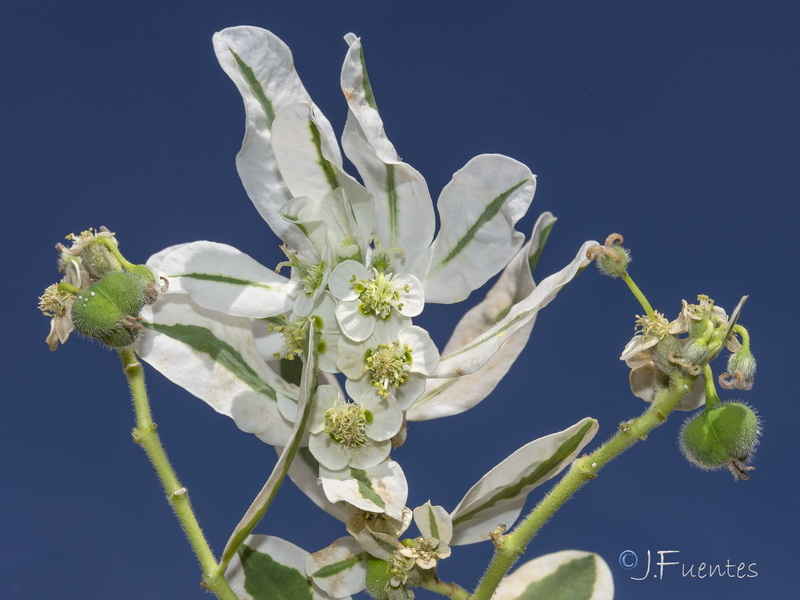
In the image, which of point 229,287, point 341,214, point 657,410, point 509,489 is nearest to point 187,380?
point 229,287

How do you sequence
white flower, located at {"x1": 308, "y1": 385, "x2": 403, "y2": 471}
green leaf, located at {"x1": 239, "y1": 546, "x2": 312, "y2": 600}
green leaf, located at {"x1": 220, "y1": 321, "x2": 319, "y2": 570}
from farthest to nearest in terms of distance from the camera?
green leaf, located at {"x1": 239, "y1": 546, "x2": 312, "y2": 600} → white flower, located at {"x1": 308, "y1": 385, "x2": 403, "y2": 471} → green leaf, located at {"x1": 220, "y1": 321, "x2": 319, "y2": 570}

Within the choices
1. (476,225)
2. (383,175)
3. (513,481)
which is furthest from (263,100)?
(513,481)

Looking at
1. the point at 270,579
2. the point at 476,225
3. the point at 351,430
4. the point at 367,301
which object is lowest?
the point at 270,579

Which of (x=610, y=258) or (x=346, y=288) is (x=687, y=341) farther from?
(x=346, y=288)

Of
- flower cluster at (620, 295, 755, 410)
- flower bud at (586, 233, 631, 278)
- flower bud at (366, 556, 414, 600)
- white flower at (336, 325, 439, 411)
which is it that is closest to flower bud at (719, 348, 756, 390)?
flower cluster at (620, 295, 755, 410)

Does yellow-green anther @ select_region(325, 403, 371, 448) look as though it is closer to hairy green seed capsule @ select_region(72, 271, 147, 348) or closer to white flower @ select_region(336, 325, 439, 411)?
white flower @ select_region(336, 325, 439, 411)
